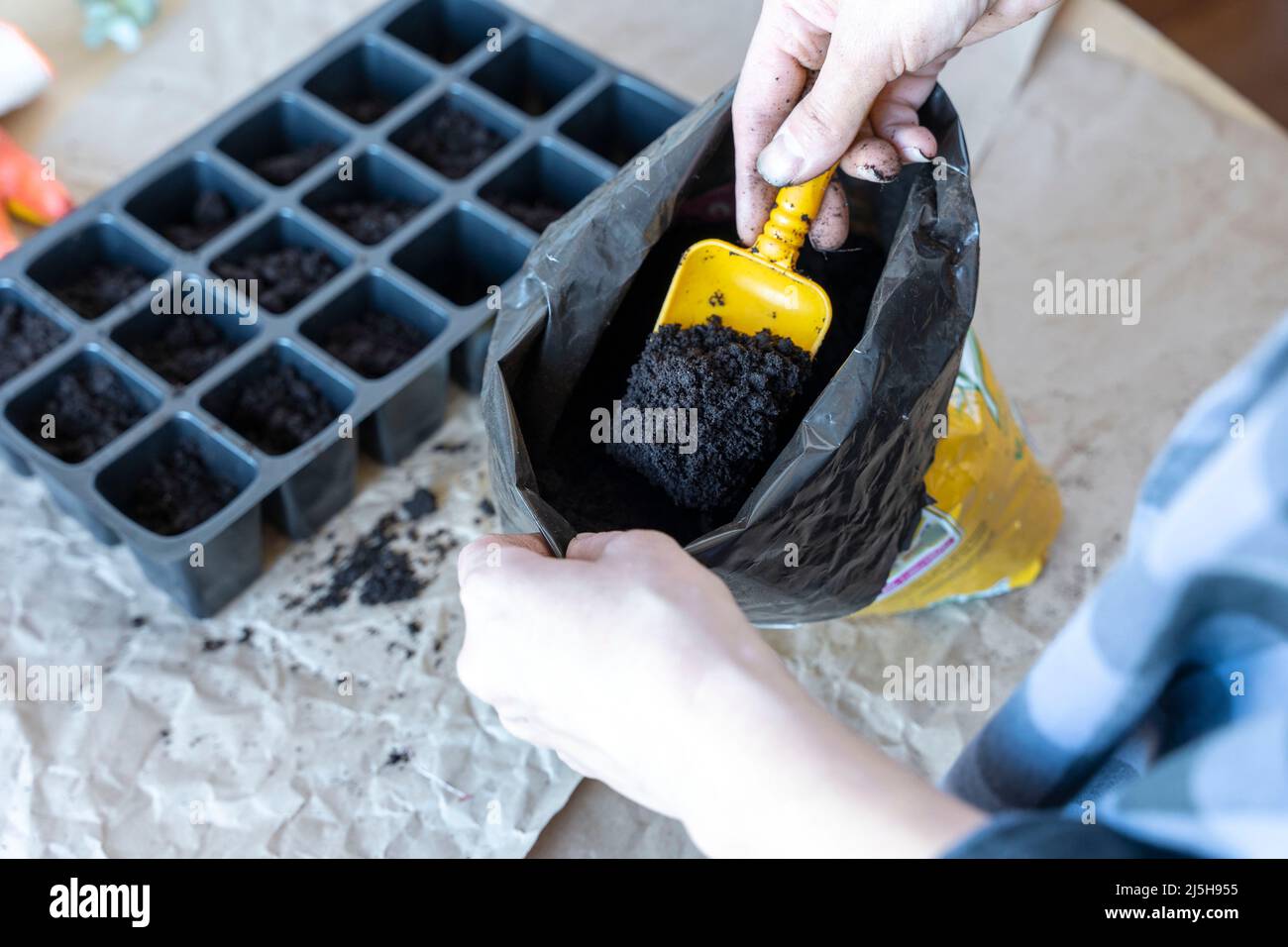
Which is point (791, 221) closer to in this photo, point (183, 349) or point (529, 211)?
point (529, 211)

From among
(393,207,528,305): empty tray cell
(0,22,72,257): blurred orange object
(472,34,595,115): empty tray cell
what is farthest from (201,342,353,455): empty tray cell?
(472,34,595,115): empty tray cell

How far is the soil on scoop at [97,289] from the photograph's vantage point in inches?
38.5

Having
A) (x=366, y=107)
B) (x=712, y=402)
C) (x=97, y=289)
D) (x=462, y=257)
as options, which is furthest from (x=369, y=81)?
(x=712, y=402)

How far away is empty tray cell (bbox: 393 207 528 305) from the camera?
1.01m

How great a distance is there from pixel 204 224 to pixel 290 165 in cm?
10

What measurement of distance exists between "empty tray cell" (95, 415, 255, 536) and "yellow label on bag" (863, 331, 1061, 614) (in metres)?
0.51

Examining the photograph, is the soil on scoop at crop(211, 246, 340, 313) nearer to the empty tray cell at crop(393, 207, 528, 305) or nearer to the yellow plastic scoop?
the empty tray cell at crop(393, 207, 528, 305)

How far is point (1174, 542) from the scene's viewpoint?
0.33 meters

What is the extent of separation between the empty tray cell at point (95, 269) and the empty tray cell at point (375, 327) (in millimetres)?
160

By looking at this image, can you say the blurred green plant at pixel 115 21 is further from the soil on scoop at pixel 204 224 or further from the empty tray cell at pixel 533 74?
the empty tray cell at pixel 533 74

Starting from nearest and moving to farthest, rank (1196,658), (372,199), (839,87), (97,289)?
(1196,658)
(839,87)
(97,289)
(372,199)

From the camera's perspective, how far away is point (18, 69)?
3.64 feet

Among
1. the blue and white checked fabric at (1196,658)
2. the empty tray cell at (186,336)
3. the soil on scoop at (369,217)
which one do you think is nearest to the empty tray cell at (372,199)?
the soil on scoop at (369,217)
